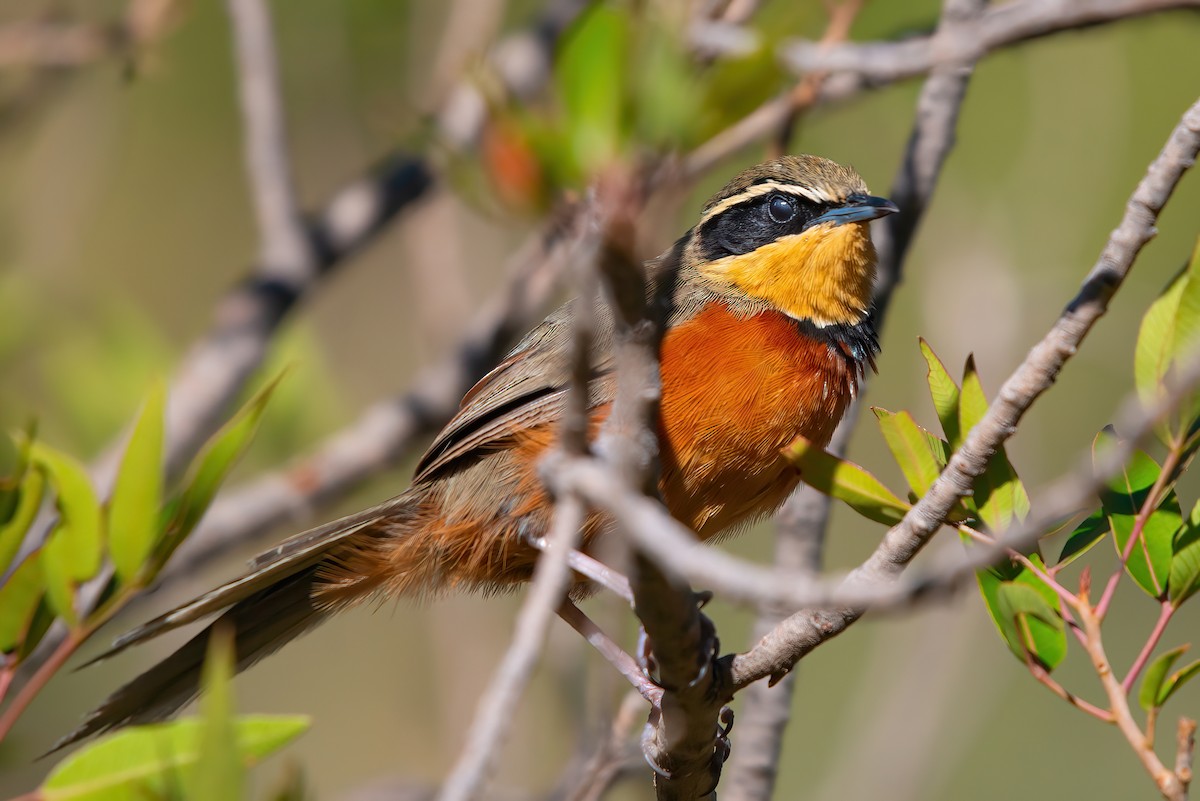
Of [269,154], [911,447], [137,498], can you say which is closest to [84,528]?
[137,498]

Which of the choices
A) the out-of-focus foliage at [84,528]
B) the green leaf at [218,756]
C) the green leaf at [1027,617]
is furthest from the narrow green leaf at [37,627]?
the green leaf at [1027,617]

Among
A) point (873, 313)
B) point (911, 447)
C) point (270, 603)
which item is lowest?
point (873, 313)

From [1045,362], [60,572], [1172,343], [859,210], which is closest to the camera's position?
[1045,362]

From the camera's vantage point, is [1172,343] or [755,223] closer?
[1172,343]

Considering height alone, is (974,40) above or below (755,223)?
above

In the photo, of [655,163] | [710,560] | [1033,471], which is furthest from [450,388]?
[710,560]

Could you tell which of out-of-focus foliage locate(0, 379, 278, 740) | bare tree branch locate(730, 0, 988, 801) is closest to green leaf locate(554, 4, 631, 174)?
out-of-focus foliage locate(0, 379, 278, 740)

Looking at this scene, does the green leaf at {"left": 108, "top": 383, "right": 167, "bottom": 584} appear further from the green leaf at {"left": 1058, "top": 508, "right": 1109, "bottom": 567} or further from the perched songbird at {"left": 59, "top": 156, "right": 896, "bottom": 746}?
the green leaf at {"left": 1058, "top": 508, "right": 1109, "bottom": 567}

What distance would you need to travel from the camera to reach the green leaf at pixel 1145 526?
272 cm

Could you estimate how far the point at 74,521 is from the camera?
3.04 metres

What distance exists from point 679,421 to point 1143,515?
5.67 feet

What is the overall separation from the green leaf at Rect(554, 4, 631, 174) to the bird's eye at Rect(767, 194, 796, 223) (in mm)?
2387

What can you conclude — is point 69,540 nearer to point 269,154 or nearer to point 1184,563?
point 1184,563

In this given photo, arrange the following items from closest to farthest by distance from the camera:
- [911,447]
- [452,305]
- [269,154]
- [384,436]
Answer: [911,447], [384,436], [269,154], [452,305]
